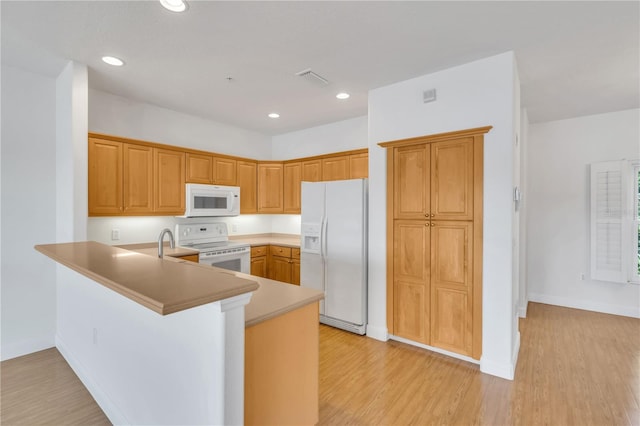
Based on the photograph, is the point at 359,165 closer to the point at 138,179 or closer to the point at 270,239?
the point at 270,239

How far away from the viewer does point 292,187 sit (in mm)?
4957

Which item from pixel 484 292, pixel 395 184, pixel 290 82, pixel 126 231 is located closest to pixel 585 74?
pixel 395 184

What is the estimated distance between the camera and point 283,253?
14.8 ft

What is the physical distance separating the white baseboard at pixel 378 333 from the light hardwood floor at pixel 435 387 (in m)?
0.11

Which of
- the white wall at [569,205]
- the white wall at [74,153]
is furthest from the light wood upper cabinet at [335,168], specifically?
the white wall at [569,205]

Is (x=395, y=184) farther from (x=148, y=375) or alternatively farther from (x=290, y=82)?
(x=148, y=375)

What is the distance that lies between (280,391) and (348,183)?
244cm

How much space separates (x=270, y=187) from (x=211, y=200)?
1.08 metres

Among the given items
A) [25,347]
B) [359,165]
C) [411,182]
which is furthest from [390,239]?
[25,347]

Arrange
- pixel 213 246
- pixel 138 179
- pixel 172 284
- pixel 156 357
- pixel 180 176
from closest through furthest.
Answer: pixel 172 284, pixel 156 357, pixel 138 179, pixel 180 176, pixel 213 246

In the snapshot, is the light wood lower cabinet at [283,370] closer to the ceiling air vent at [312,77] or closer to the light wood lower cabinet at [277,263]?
the ceiling air vent at [312,77]

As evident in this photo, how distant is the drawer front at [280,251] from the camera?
14.6 feet

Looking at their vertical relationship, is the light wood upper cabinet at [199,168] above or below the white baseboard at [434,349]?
above

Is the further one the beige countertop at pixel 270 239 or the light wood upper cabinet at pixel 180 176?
the beige countertop at pixel 270 239
